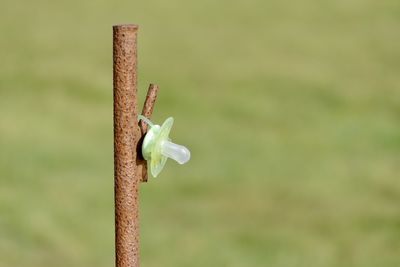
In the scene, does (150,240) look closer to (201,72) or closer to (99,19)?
(201,72)

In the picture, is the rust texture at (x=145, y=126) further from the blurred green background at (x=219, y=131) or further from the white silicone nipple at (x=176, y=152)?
the blurred green background at (x=219, y=131)

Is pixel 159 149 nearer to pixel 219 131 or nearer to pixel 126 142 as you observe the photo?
pixel 126 142

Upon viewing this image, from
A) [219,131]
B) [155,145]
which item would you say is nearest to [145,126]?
[155,145]

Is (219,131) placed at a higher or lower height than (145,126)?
higher

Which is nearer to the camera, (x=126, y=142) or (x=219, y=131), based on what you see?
(x=126, y=142)

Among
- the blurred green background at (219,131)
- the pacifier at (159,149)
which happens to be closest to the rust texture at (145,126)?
the pacifier at (159,149)
